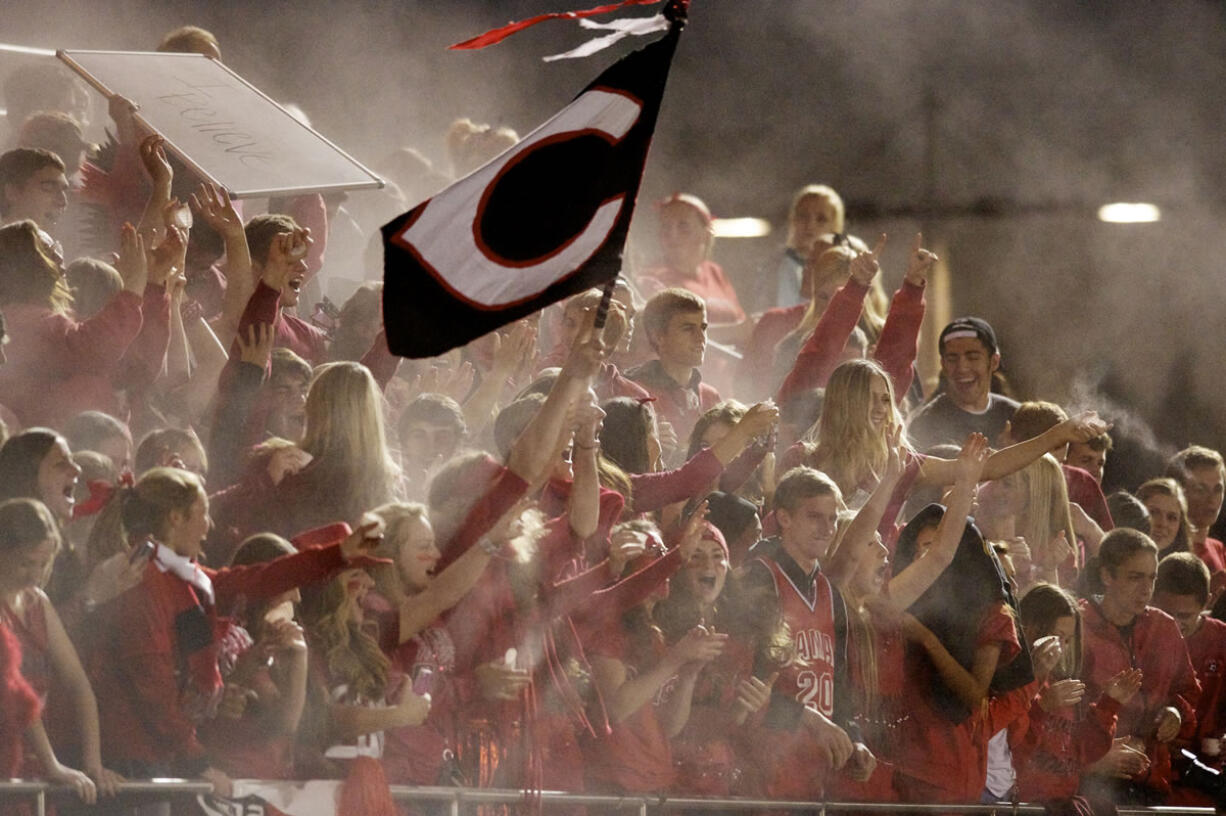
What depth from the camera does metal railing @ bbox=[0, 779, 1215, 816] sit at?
3.96 meters

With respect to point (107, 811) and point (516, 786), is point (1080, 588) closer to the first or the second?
point (516, 786)

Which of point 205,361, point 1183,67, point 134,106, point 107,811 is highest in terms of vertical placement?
point 1183,67

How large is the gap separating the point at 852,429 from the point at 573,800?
144 centimetres

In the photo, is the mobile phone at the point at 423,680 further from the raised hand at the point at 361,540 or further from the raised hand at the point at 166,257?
the raised hand at the point at 166,257

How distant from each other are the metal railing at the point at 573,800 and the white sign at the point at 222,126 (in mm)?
1568

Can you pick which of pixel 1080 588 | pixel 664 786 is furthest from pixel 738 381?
pixel 664 786

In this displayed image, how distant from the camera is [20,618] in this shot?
4.02 metres

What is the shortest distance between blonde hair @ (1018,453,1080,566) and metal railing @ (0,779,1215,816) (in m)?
0.78

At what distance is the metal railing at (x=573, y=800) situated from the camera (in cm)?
396

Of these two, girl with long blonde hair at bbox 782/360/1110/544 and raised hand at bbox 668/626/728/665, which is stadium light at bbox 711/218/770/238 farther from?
raised hand at bbox 668/626/728/665

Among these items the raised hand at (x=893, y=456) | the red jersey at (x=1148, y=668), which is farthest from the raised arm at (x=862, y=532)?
the red jersey at (x=1148, y=668)

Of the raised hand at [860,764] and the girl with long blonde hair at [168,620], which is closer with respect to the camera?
the girl with long blonde hair at [168,620]

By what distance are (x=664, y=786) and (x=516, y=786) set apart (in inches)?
16.7

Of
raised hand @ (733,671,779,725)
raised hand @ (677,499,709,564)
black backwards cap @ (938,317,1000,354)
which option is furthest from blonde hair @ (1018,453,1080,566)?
raised hand @ (677,499,709,564)
